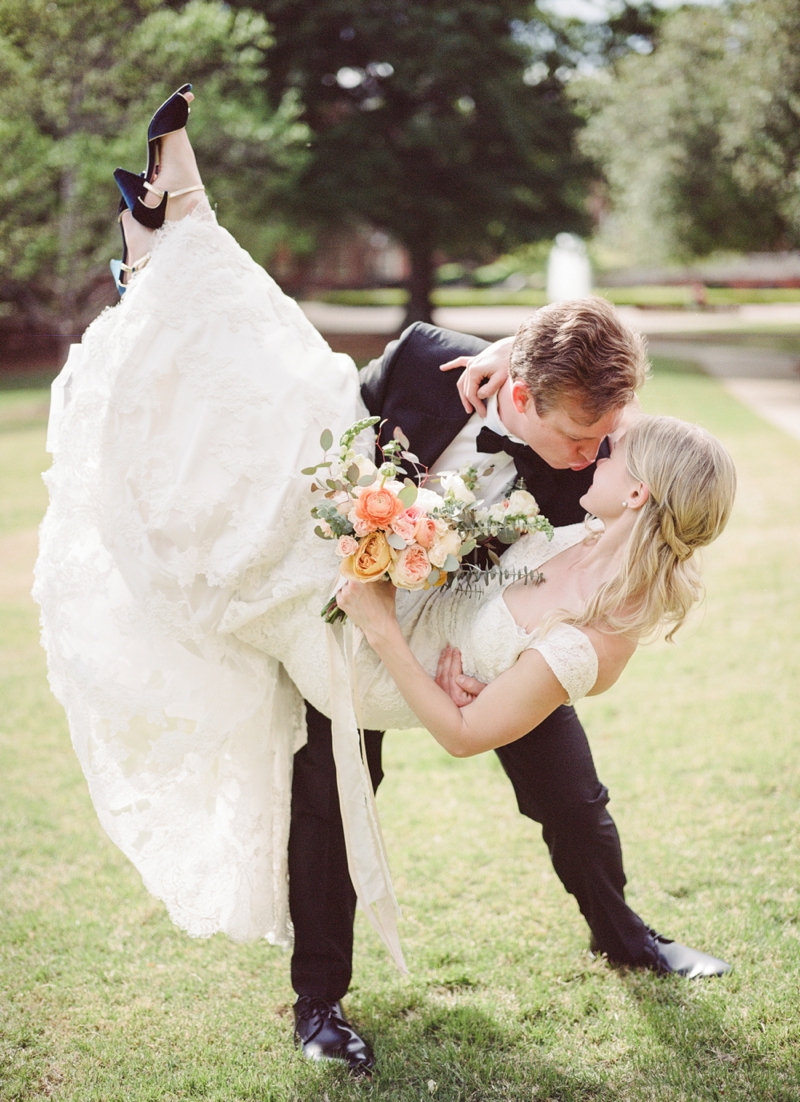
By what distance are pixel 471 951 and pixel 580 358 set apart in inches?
83.5

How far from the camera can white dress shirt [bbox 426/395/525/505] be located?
9.27 feet

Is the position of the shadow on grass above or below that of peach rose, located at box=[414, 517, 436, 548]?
below

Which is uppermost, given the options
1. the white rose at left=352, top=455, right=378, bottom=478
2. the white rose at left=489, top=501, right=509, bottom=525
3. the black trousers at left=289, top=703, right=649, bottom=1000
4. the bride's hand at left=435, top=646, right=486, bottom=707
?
the white rose at left=352, top=455, right=378, bottom=478

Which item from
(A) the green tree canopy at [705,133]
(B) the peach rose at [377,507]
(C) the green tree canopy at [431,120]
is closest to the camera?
(B) the peach rose at [377,507]

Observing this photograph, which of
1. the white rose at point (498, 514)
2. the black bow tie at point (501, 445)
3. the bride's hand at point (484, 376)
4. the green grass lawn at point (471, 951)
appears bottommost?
the green grass lawn at point (471, 951)

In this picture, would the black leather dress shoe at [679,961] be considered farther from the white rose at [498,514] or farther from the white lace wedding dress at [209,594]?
the white rose at [498,514]

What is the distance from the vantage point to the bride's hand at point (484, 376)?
9.08 feet

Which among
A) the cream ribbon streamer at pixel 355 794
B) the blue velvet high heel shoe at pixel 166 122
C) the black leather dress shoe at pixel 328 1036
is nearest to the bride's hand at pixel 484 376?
the cream ribbon streamer at pixel 355 794

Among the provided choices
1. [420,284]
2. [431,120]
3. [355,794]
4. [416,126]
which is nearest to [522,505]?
[355,794]

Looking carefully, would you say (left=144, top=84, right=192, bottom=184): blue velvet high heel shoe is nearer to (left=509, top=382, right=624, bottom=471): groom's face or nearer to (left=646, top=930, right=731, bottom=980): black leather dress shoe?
(left=509, top=382, right=624, bottom=471): groom's face

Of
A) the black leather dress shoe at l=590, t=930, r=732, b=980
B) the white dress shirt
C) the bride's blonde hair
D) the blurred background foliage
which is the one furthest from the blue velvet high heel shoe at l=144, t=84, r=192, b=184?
the blurred background foliage

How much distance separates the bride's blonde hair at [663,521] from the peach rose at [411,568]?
17.5 inches

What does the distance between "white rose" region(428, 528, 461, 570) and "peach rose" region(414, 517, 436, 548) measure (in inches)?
0.7

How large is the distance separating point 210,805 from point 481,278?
53.9m
